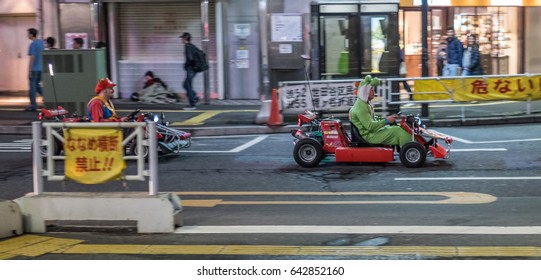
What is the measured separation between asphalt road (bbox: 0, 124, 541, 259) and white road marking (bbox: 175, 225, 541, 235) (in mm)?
10

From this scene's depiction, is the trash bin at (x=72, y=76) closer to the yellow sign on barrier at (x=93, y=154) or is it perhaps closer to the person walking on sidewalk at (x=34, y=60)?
the person walking on sidewalk at (x=34, y=60)

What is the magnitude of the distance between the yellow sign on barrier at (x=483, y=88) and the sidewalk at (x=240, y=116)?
0.38 metres

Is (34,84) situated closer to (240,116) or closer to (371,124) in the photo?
(240,116)

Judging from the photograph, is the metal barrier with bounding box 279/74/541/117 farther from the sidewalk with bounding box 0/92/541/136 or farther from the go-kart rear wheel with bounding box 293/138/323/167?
the go-kart rear wheel with bounding box 293/138/323/167

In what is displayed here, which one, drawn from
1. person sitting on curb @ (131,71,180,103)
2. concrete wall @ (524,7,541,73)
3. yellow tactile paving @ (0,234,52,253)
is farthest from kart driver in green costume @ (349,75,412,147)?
concrete wall @ (524,7,541,73)

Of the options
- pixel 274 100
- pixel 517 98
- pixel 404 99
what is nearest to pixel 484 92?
pixel 517 98

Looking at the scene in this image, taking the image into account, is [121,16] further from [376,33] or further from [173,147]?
[173,147]

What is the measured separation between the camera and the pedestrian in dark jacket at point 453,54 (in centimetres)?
1922

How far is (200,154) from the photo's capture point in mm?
12805

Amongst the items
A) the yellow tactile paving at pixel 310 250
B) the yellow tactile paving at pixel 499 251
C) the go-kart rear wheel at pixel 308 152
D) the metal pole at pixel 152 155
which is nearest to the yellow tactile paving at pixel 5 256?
the yellow tactile paving at pixel 310 250

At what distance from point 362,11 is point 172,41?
6.22 meters

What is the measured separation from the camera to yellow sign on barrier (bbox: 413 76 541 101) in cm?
1609

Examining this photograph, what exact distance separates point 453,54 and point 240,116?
20.5 feet

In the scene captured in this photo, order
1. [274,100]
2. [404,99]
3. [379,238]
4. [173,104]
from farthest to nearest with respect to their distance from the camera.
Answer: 1. [173,104]
2. [404,99]
3. [274,100]
4. [379,238]
